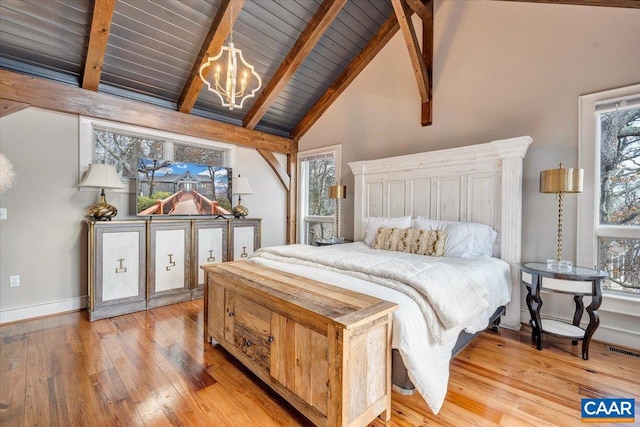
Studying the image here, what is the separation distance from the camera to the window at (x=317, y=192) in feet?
17.0

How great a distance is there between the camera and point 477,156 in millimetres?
3258

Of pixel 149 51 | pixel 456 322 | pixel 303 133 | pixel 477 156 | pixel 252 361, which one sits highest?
pixel 149 51

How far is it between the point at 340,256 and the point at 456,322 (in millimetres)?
1161

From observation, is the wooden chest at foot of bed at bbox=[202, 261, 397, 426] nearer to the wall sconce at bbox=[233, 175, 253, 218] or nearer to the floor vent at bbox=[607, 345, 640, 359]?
the floor vent at bbox=[607, 345, 640, 359]

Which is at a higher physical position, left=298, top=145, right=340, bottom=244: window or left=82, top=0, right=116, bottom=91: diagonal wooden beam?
left=82, top=0, right=116, bottom=91: diagonal wooden beam

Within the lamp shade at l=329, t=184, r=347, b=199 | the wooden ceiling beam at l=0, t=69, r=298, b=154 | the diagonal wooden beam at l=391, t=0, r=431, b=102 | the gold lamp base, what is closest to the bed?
the lamp shade at l=329, t=184, r=347, b=199

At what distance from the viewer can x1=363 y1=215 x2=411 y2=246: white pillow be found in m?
3.62

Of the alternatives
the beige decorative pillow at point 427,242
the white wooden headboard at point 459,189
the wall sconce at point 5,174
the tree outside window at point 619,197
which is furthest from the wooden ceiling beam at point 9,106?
the tree outside window at point 619,197

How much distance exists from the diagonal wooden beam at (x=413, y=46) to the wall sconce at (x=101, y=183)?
3.74m

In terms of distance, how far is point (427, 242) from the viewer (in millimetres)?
3086

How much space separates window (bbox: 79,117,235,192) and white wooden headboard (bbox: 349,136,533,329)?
8.16 ft

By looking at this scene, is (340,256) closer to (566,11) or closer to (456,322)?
(456,322)

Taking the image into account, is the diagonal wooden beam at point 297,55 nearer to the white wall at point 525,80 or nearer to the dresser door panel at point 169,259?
the white wall at point 525,80

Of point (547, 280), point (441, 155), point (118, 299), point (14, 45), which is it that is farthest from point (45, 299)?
point (547, 280)
